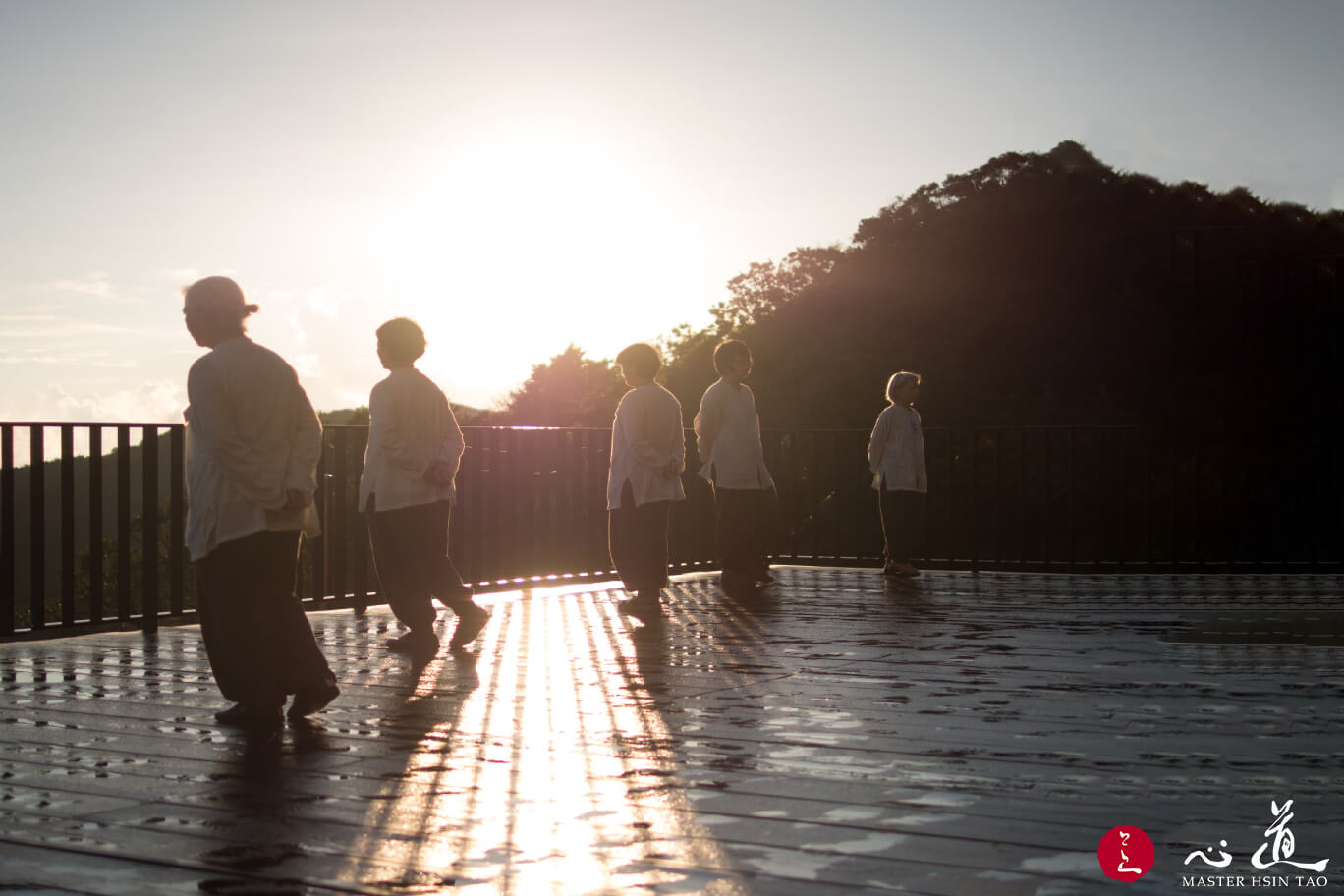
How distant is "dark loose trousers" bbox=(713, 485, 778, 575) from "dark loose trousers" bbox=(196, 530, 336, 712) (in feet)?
16.6

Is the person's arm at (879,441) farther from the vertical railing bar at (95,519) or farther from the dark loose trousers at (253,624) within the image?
the dark loose trousers at (253,624)

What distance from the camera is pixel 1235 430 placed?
15453mm

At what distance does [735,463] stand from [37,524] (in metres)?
4.52

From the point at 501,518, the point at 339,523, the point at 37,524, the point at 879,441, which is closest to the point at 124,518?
the point at 37,524

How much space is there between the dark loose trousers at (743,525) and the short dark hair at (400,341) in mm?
3402

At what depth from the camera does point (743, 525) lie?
9.48m

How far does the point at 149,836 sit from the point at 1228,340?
30.7 m

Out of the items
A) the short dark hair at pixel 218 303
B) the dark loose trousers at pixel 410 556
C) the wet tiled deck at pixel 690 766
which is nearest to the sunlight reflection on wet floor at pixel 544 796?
the wet tiled deck at pixel 690 766

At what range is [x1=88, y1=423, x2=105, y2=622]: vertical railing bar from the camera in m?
7.11

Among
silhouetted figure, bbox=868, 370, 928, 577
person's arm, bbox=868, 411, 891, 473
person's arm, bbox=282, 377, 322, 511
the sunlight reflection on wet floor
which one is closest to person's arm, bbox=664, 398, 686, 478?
the sunlight reflection on wet floor

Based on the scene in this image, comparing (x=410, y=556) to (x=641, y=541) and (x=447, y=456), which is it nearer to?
(x=447, y=456)

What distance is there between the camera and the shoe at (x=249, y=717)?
4.39 m

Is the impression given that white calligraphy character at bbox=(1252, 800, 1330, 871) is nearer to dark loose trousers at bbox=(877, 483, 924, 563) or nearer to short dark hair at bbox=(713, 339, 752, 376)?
short dark hair at bbox=(713, 339, 752, 376)

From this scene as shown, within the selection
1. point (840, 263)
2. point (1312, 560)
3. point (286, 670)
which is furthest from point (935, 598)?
point (840, 263)
